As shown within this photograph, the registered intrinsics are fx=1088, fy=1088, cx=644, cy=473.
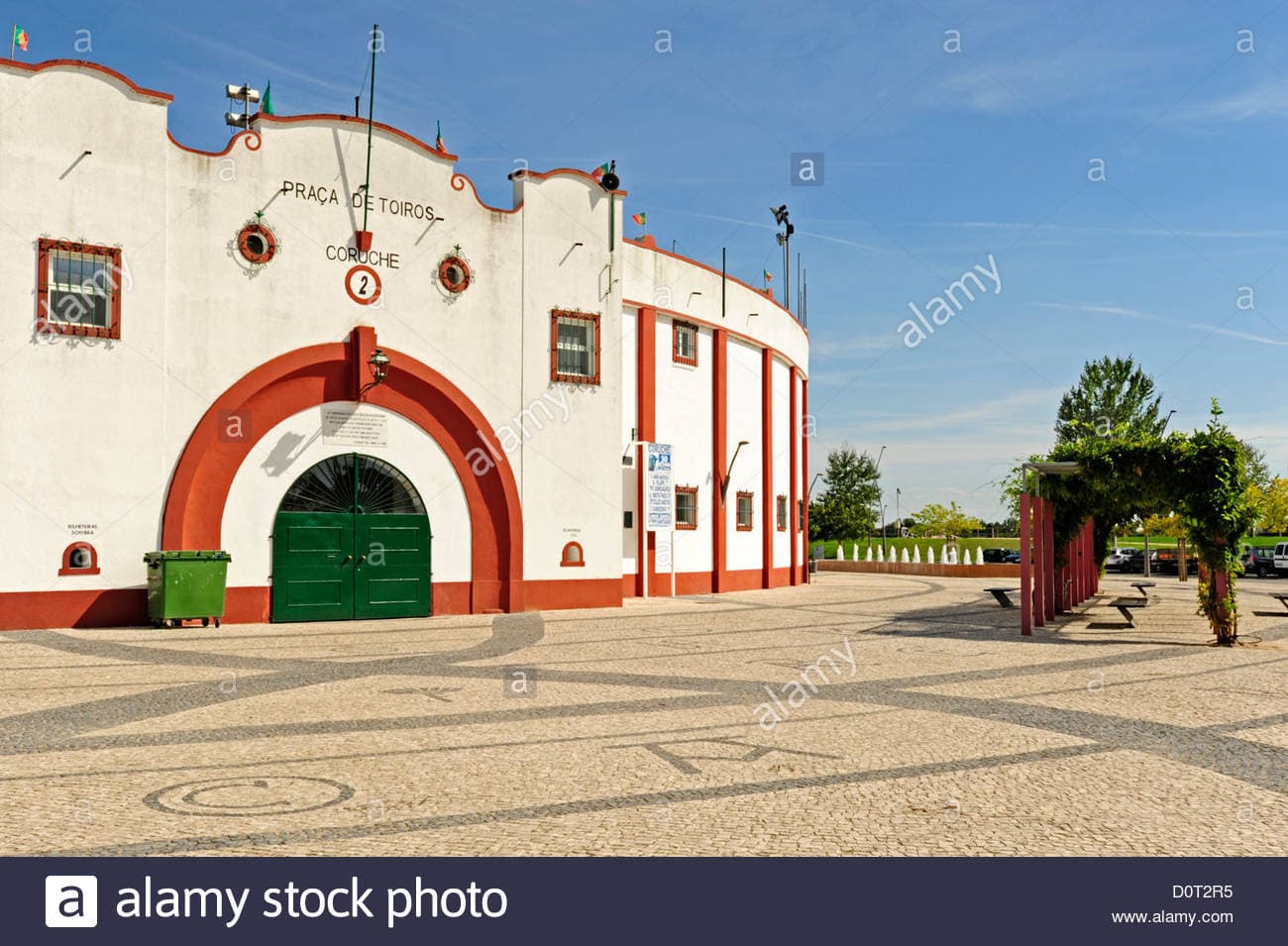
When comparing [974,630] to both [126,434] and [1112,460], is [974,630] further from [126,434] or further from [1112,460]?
[126,434]

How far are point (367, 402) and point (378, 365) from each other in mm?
961

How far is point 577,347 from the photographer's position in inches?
912

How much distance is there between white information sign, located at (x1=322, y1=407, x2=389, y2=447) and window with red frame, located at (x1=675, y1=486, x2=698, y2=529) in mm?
9765

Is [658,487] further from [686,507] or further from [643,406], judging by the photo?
[643,406]

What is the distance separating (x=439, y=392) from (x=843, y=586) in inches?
724

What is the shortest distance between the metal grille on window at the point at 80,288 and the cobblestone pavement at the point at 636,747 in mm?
5302

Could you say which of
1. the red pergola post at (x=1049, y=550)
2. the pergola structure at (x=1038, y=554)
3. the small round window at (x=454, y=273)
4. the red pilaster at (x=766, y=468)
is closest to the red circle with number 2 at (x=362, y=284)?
the small round window at (x=454, y=273)

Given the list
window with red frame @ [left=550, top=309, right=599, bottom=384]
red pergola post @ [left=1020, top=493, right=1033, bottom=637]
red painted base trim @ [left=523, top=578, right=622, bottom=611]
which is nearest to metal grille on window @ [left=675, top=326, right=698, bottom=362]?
window with red frame @ [left=550, top=309, right=599, bottom=384]

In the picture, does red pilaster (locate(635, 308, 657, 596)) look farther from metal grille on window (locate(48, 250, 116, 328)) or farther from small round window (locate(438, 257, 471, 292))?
metal grille on window (locate(48, 250, 116, 328))

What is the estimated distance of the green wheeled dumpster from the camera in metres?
17.3

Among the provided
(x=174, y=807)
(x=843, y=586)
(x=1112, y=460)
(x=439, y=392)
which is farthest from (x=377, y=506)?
(x=843, y=586)

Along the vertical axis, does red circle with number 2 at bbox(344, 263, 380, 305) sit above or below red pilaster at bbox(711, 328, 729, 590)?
above

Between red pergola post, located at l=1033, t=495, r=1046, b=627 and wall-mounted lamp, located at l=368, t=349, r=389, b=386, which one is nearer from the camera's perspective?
red pergola post, located at l=1033, t=495, r=1046, b=627

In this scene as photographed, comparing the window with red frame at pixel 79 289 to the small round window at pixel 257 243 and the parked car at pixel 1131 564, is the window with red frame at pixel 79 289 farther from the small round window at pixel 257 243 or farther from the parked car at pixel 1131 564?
the parked car at pixel 1131 564
